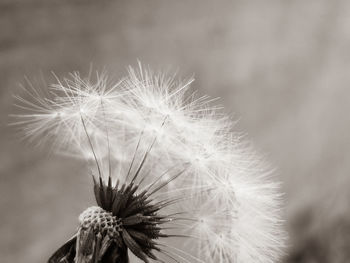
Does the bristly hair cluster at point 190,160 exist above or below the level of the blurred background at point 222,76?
below

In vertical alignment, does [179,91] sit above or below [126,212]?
above

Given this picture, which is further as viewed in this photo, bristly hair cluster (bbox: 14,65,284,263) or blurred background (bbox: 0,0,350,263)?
blurred background (bbox: 0,0,350,263)

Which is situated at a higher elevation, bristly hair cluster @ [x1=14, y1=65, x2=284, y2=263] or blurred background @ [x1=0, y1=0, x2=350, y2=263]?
blurred background @ [x1=0, y1=0, x2=350, y2=263]

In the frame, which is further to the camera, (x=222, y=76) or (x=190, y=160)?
(x=222, y=76)

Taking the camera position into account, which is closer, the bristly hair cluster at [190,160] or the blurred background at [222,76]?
the bristly hair cluster at [190,160]

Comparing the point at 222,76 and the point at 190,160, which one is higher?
the point at 222,76

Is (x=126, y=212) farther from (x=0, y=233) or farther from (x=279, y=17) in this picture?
(x=279, y=17)

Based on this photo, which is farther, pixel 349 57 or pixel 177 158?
pixel 349 57

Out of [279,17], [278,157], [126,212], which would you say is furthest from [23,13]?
[278,157]
